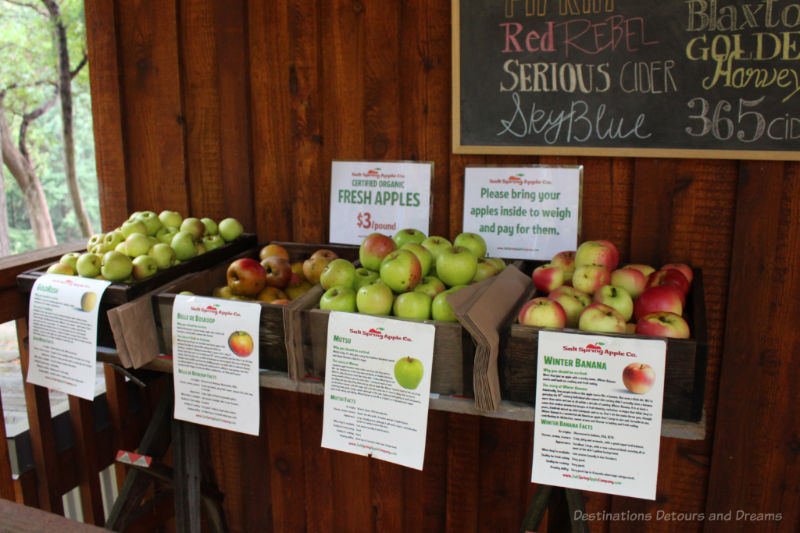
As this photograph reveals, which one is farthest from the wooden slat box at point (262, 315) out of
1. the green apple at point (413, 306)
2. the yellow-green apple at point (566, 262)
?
the yellow-green apple at point (566, 262)

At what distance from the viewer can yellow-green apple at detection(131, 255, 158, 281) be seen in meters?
1.83

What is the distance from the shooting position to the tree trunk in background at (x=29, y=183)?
8950 millimetres

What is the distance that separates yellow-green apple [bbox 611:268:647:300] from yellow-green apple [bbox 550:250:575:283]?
12 centimetres

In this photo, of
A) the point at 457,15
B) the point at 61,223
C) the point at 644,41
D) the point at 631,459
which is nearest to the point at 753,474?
the point at 631,459

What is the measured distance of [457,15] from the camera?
1.82m

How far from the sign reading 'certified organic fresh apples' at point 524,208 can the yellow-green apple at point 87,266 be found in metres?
1.18

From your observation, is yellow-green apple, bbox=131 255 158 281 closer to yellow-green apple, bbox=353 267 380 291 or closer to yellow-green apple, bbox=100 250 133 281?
yellow-green apple, bbox=100 250 133 281

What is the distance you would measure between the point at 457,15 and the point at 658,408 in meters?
1.27

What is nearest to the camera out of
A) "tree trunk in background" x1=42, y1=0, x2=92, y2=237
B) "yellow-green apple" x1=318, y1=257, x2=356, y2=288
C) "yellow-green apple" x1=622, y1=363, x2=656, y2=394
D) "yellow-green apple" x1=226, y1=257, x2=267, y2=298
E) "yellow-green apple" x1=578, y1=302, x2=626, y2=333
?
"yellow-green apple" x1=622, y1=363, x2=656, y2=394

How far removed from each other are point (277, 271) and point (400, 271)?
1.68ft

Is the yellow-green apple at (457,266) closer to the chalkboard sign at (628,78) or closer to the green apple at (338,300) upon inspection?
the green apple at (338,300)

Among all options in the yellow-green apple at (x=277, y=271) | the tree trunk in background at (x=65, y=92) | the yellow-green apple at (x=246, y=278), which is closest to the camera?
the yellow-green apple at (x=246, y=278)

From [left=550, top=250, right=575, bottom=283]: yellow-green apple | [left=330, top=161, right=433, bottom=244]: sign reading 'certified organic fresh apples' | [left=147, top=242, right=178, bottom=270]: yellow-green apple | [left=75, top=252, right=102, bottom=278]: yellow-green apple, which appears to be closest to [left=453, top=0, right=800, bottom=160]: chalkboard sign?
[left=330, top=161, right=433, bottom=244]: sign reading 'certified organic fresh apples'

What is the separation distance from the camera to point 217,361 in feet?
5.33
